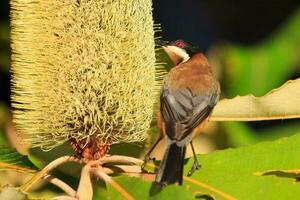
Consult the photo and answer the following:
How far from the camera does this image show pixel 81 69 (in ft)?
6.32

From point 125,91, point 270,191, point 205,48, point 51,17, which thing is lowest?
point 205,48

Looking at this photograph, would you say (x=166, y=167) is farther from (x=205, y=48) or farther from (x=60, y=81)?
(x=205, y=48)

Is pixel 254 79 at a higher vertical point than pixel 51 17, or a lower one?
lower

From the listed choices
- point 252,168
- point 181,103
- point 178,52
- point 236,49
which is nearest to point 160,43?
point 178,52

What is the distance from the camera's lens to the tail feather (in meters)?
1.84

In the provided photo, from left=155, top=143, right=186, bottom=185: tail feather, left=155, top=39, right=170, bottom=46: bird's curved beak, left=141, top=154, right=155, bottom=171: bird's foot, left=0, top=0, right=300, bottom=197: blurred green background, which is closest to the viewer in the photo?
left=155, top=143, right=186, bottom=185: tail feather

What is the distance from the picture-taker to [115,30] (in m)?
1.92

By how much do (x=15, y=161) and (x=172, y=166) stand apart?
31cm

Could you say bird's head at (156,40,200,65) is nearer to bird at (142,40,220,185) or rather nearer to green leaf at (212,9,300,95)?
bird at (142,40,220,185)

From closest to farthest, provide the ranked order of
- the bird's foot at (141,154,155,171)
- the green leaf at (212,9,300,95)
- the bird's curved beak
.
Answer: the bird's foot at (141,154,155,171), the bird's curved beak, the green leaf at (212,9,300,95)

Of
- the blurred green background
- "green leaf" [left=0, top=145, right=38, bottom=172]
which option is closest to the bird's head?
the blurred green background

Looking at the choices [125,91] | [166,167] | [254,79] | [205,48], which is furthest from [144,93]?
[205,48]

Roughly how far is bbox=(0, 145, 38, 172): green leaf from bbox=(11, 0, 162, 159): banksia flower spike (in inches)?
1.5

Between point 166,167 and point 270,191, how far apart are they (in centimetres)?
20
